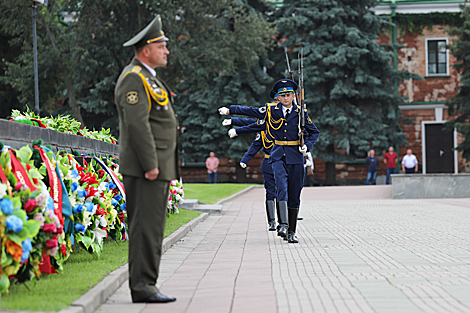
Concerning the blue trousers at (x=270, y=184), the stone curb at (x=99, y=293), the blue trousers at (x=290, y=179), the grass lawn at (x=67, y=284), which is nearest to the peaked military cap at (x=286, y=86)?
the blue trousers at (x=290, y=179)

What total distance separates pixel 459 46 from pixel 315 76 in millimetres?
7104

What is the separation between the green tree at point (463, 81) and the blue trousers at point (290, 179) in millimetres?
23482

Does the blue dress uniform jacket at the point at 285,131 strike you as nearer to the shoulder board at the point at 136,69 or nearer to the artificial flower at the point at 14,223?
the shoulder board at the point at 136,69

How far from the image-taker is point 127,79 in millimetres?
5832

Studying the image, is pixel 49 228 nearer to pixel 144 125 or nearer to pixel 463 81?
pixel 144 125

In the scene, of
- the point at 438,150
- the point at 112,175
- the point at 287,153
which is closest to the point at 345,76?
the point at 438,150

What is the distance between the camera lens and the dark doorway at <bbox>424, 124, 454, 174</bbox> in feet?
131

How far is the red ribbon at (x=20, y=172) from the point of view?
5.76m

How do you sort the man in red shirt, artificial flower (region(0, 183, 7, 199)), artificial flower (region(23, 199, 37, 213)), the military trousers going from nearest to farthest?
artificial flower (region(0, 183, 7, 199)) → artificial flower (region(23, 199, 37, 213)) → the military trousers → the man in red shirt

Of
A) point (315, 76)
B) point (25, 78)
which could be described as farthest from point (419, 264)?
point (315, 76)

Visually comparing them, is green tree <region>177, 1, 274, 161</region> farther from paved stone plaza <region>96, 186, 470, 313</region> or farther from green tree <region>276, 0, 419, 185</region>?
paved stone plaza <region>96, 186, 470, 313</region>

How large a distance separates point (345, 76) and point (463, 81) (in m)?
5.82

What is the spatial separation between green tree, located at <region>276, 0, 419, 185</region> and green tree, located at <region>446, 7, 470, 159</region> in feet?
10.6

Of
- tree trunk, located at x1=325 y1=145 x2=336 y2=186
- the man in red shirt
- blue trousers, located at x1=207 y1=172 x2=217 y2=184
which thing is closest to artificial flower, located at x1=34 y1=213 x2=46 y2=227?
the man in red shirt
